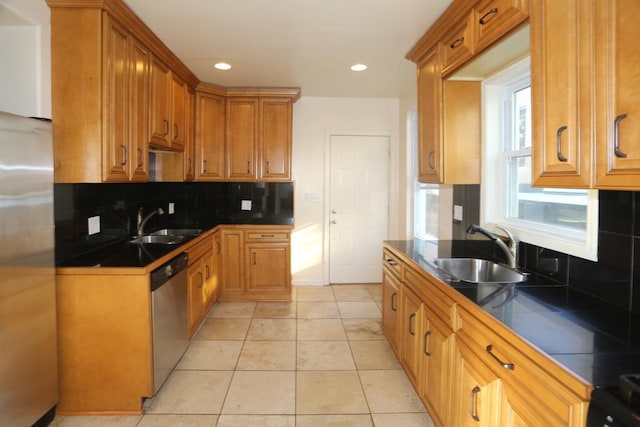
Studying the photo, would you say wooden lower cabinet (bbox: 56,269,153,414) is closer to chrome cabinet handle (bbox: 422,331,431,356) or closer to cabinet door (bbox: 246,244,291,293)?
chrome cabinet handle (bbox: 422,331,431,356)

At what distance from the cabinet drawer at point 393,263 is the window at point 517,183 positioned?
69 centimetres

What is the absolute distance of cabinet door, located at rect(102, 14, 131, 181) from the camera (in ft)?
7.73

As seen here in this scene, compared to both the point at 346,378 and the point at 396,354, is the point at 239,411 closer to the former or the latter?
the point at 346,378

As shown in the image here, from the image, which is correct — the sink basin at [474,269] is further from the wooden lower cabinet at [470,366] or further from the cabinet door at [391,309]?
the cabinet door at [391,309]

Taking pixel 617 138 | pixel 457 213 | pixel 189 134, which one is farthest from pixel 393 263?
pixel 189 134

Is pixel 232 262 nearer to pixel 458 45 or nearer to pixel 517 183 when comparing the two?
pixel 517 183

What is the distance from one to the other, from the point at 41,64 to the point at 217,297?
9.09ft

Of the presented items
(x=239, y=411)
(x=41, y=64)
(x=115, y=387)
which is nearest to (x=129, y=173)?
(x=41, y=64)

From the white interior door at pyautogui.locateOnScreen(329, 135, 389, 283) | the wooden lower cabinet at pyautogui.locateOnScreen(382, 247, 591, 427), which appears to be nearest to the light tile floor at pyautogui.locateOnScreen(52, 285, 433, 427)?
the wooden lower cabinet at pyautogui.locateOnScreen(382, 247, 591, 427)

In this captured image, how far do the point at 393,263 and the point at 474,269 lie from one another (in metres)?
0.58

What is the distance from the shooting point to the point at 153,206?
12.8 feet

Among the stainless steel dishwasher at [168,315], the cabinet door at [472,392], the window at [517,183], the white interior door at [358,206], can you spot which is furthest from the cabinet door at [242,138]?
the cabinet door at [472,392]

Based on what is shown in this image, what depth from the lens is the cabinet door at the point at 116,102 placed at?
7.73ft

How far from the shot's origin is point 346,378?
8.97ft
